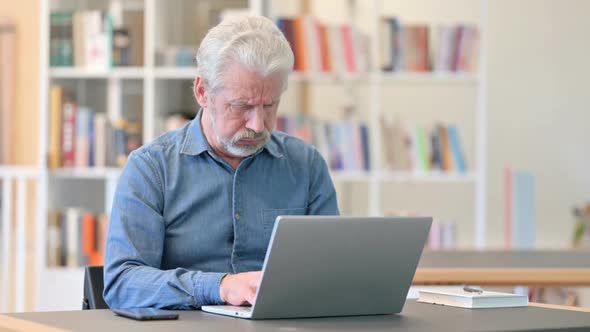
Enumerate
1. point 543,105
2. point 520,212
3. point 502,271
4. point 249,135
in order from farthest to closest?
point 543,105 < point 520,212 < point 502,271 < point 249,135

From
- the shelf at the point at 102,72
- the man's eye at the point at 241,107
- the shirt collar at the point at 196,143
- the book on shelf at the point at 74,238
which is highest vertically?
the man's eye at the point at 241,107

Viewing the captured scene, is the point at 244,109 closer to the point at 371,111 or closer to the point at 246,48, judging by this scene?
the point at 246,48

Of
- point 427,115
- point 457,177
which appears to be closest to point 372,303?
point 457,177

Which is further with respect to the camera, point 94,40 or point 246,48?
point 94,40

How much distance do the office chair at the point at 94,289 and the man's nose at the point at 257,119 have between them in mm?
447

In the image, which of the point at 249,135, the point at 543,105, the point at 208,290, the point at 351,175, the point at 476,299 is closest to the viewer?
the point at 208,290

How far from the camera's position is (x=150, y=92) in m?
4.80

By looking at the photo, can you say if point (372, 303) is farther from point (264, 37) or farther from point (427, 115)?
point (427, 115)

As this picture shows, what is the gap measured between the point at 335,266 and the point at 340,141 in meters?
3.07

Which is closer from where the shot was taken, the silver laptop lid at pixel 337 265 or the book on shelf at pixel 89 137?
the silver laptop lid at pixel 337 265

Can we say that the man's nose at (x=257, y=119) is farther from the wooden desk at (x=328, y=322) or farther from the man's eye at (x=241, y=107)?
the wooden desk at (x=328, y=322)

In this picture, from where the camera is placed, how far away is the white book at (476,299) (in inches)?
80.7

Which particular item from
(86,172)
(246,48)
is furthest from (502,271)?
(86,172)

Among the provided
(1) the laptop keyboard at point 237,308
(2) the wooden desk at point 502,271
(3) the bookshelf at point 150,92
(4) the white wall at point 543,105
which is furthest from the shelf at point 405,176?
(1) the laptop keyboard at point 237,308
